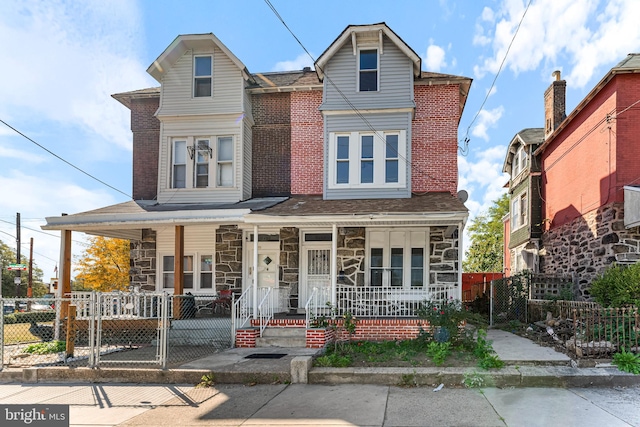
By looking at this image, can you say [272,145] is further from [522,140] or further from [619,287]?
[522,140]

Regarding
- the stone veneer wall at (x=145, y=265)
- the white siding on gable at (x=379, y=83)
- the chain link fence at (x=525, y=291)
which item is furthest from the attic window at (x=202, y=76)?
the chain link fence at (x=525, y=291)

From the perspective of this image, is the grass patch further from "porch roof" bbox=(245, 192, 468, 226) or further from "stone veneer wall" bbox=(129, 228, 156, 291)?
"porch roof" bbox=(245, 192, 468, 226)

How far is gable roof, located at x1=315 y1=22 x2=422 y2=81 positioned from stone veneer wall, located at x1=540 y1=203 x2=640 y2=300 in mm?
6727

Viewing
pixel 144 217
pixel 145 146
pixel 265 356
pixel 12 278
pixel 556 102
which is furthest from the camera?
pixel 12 278

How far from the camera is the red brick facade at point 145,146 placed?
14.8 metres

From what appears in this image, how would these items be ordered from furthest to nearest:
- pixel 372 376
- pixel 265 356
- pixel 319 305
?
pixel 319 305 → pixel 265 356 → pixel 372 376

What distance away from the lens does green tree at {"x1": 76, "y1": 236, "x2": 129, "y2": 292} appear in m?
21.9

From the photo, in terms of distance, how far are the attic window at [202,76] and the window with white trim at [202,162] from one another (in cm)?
153

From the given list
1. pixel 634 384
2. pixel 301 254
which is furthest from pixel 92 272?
pixel 634 384

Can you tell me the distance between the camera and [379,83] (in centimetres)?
1345

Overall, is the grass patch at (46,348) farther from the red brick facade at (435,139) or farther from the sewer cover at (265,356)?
the red brick facade at (435,139)

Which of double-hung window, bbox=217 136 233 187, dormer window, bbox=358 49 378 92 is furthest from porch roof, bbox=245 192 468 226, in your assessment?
dormer window, bbox=358 49 378 92

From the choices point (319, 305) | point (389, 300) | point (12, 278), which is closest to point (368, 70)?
point (389, 300)

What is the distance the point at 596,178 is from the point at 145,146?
14.1 metres
